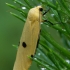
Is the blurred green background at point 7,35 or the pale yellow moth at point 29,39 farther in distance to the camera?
the blurred green background at point 7,35

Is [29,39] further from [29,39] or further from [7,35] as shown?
[7,35]

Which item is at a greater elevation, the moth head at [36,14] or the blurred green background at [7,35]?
the moth head at [36,14]

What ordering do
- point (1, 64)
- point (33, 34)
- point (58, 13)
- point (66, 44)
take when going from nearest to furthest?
point (58, 13)
point (33, 34)
point (66, 44)
point (1, 64)

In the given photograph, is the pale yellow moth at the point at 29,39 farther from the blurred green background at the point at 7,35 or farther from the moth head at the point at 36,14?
the blurred green background at the point at 7,35

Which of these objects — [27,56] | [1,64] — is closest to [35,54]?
[27,56]

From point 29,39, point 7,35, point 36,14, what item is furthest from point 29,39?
point 7,35

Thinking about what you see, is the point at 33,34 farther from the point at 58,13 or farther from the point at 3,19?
the point at 3,19

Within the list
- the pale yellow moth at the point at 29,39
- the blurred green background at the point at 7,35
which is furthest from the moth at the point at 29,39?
the blurred green background at the point at 7,35
